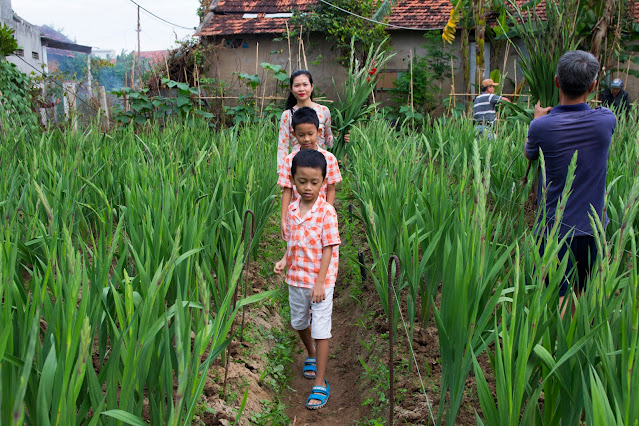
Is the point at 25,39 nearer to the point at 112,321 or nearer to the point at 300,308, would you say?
the point at 300,308

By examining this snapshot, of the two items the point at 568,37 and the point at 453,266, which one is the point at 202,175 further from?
the point at 568,37

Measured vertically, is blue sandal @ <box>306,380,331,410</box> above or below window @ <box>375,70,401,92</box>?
below

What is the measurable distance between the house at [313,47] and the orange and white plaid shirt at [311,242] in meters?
11.3

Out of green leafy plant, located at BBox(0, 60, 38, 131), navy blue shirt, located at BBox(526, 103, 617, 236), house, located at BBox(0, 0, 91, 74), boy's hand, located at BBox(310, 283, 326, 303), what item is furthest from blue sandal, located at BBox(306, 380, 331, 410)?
house, located at BBox(0, 0, 91, 74)

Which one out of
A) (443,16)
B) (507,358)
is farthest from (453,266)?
(443,16)

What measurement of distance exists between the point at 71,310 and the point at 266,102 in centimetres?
1072

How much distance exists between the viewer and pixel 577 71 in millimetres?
2311

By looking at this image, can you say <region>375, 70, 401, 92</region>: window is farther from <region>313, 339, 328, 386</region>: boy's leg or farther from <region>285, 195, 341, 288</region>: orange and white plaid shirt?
<region>313, 339, 328, 386</region>: boy's leg

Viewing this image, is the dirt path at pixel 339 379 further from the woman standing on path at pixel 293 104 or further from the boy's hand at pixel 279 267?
the woman standing on path at pixel 293 104

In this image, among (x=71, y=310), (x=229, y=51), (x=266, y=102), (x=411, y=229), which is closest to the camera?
(x=71, y=310)

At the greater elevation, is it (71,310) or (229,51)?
(229,51)

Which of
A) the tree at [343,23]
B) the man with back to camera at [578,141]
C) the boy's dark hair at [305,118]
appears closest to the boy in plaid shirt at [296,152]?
the boy's dark hair at [305,118]

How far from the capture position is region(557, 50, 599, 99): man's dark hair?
90.7 inches

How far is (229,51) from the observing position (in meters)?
13.9
